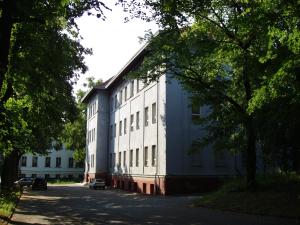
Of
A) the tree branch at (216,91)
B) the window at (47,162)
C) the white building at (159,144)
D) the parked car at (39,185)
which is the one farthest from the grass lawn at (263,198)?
the window at (47,162)

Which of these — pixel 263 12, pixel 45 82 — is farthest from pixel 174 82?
pixel 263 12

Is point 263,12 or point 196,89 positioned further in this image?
point 196,89

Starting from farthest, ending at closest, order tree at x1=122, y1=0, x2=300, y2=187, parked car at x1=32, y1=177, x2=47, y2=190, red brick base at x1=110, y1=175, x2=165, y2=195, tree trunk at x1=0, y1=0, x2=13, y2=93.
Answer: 1. parked car at x1=32, y1=177, x2=47, y2=190
2. red brick base at x1=110, y1=175, x2=165, y2=195
3. tree at x1=122, y1=0, x2=300, y2=187
4. tree trunk at x1=0, y1=0, x2=13, y2=93

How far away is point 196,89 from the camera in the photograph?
2397 centimetres

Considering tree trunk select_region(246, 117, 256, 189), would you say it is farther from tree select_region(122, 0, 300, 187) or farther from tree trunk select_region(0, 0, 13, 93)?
tree trunk select_region(0, 0, 13, 93)

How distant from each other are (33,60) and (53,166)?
8038 cm

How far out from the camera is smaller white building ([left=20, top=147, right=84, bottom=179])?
312ft

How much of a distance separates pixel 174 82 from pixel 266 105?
700 inches

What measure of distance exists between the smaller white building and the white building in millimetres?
43935

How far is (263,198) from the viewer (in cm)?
2036

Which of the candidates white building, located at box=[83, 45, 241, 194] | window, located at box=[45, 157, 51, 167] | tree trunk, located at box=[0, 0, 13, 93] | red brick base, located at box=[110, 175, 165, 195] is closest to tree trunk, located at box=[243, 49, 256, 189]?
white building, located at box=[83, 45, 241, 194]

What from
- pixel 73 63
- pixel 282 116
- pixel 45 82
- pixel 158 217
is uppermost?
pixel 73 63

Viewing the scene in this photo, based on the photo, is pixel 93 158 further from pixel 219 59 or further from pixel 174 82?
pixel 219 59

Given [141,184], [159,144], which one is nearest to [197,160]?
[159,144]
